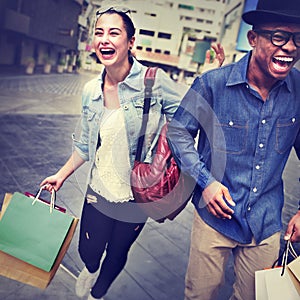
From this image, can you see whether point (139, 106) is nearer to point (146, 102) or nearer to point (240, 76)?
point (146, 102)

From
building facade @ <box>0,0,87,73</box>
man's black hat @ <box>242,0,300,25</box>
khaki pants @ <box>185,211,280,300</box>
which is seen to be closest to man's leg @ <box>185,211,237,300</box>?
khaki pants @ <box>185,211,280,300</box>

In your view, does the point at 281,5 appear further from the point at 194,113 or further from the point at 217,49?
the point at 194,113

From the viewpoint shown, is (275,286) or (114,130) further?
(114,130)

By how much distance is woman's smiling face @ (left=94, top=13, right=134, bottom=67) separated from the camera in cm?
149

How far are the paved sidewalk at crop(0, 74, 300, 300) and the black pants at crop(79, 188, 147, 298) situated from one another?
0.26m

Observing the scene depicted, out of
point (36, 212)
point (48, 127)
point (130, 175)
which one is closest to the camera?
point (36, 212)

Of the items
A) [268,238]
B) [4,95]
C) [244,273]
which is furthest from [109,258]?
[4,95]

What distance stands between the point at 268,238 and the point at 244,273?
20cm

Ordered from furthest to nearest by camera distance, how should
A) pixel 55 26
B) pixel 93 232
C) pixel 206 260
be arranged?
pixel 55 26
pixel 93 232
pixel 206 260

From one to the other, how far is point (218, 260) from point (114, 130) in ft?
2.61

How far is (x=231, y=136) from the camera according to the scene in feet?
4.72

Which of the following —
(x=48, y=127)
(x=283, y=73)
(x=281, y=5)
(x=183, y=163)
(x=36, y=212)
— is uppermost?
(x=281, y=5)

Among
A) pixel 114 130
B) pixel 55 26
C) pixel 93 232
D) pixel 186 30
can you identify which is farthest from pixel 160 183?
pixel 55 26

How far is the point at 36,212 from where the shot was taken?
4.63 ft
